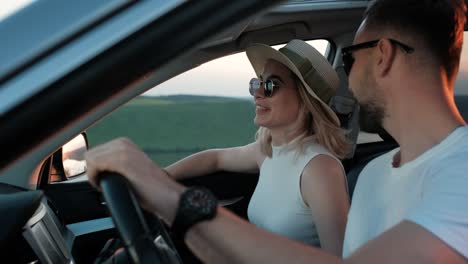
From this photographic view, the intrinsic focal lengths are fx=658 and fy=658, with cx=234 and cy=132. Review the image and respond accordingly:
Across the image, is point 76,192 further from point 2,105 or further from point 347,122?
point 2,105

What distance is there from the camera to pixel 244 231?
1201mm

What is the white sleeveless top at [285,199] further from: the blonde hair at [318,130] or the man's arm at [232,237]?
the man's arm at [232,237]

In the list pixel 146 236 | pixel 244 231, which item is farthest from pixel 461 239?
pixel 146 236

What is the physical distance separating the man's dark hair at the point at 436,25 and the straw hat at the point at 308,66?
963 millimetres

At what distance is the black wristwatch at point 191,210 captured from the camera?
3.70 feet

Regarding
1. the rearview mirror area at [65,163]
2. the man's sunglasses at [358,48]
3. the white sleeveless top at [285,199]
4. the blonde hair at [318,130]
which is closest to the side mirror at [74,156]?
the rearview mirror area at [65,163]

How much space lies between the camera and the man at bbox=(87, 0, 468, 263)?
116cm

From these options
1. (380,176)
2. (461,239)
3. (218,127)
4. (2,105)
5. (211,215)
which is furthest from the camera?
(218,127)

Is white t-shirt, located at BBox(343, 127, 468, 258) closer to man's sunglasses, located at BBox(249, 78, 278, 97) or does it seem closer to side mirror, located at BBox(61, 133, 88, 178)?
man's sunglasses, located at BBox(249, 78, 278, 97)

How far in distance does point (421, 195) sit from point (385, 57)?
34cm

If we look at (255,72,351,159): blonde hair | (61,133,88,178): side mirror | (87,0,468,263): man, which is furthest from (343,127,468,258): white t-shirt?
(61,133,88,178): side mirror

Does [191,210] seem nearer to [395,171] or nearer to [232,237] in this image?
[232,237]

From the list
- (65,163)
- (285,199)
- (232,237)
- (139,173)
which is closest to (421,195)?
(232,237)

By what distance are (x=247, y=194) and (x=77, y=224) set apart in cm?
85
